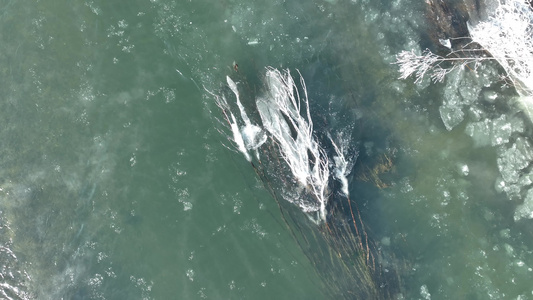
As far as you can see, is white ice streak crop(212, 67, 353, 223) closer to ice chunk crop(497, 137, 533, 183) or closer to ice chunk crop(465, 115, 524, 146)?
ice chunk crop(465, 115, 524, 146)

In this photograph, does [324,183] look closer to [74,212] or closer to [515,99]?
[515,99]

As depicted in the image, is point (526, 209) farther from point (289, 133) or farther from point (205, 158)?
point (205, 158)

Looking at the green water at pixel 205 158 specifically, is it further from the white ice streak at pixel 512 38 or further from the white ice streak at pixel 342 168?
the white ice streak at pixel 512 38

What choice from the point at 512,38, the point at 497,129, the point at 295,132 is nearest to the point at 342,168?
the point at 295,132

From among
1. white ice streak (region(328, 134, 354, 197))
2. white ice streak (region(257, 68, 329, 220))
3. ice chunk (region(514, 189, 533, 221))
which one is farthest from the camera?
ice chunk (region(514, 189, 533, 221))

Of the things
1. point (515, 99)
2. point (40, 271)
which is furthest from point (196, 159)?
point (515, 99)

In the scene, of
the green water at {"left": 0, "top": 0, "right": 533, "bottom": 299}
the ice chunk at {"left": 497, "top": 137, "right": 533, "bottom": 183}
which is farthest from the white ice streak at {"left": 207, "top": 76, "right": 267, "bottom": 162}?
the ice chunk at {"left": 497, "top": 137, "right": 533, "bottom": 183}

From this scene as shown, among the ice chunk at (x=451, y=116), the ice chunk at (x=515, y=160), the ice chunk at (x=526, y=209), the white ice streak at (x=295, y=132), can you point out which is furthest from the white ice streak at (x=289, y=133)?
the ice chunk at (x=526, y=209)
